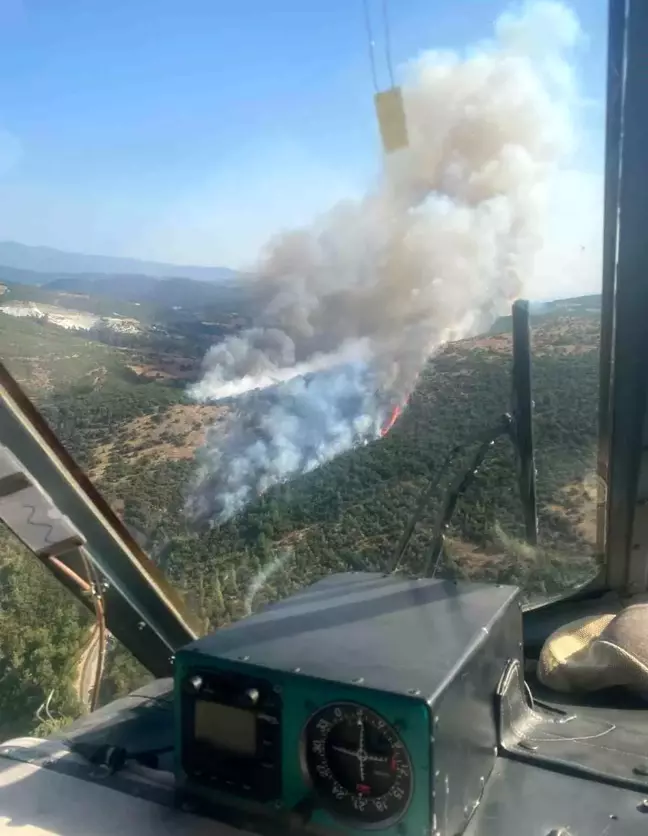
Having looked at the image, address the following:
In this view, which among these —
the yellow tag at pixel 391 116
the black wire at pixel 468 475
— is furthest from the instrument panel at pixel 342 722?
the yellow tag at pixel 391 116

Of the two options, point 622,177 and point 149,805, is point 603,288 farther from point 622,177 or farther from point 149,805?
point 149,805

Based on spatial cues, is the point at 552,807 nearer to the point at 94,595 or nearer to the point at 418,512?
the point at 418,512

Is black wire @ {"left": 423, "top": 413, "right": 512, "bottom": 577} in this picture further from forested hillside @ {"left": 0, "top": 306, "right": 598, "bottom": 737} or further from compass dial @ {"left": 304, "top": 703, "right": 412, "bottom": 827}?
compass dial @ {"left": 304, "top": 703, "right": 412, "bottom": 827}

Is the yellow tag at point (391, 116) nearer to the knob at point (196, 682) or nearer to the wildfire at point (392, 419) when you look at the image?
the wildfire at point (392, 419)

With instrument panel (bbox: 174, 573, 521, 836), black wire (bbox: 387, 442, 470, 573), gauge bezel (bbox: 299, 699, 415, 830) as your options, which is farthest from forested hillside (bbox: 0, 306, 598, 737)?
gauge bezel (bbox: 299, 699, 415, 830)

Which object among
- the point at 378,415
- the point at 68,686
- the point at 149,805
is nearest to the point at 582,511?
the point at 378,415
